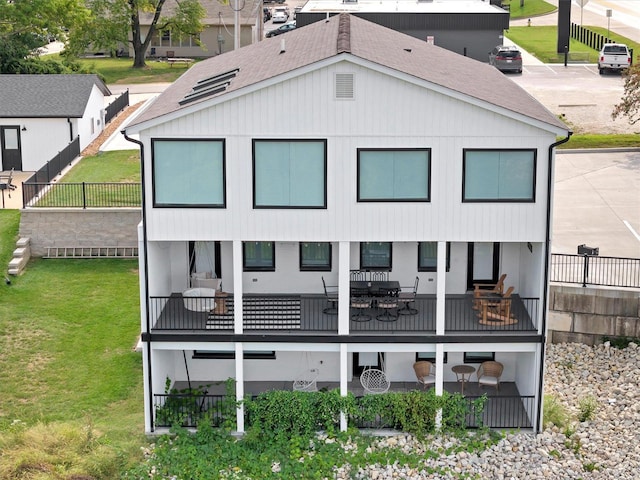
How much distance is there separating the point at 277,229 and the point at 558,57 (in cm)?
4997

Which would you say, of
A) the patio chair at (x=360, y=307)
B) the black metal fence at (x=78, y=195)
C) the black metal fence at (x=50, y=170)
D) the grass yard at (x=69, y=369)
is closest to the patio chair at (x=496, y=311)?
the patio chair at (x=360, y=307)

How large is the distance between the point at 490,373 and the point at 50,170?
71.0 feet

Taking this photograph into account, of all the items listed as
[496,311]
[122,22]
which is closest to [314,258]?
[496,311]

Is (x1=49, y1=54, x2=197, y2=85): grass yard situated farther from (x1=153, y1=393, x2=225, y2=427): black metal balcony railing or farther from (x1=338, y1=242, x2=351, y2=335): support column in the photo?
(x1=338, y1=242, x2=351, y2=335): support column

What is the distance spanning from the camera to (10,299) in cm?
3719

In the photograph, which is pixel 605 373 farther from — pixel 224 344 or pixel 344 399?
pixel 224 344

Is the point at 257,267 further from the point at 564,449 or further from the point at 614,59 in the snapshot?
the point at 614,59

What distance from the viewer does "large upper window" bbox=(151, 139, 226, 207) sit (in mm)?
27000

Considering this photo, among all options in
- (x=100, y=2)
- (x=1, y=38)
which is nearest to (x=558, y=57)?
(x=100, y=2)

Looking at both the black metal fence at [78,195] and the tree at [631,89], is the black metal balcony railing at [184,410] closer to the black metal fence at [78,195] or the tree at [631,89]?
the black metal fence at [78,195]

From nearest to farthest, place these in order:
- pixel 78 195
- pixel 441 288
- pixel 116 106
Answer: pixel 441 288 < pixel 78 195 < pixel 116 106

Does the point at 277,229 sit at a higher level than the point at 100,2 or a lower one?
lower

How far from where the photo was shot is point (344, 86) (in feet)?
87.8

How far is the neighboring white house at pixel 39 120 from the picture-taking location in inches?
1908
